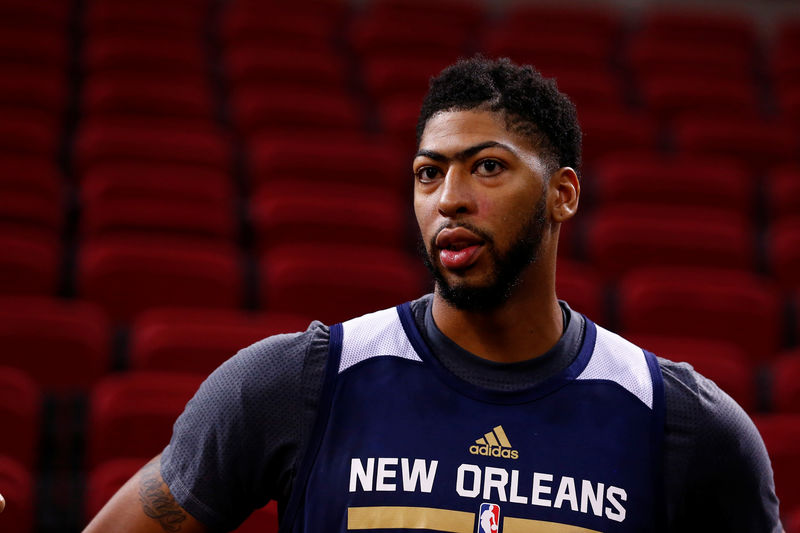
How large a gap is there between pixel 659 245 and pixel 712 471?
4.32ft

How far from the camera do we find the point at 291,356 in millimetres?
641

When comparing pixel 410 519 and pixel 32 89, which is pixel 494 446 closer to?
pixel 410 519

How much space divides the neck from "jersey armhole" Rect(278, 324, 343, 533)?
0.09m

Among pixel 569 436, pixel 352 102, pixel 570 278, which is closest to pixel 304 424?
pixel 569 436

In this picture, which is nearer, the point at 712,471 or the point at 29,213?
the point at 712,471

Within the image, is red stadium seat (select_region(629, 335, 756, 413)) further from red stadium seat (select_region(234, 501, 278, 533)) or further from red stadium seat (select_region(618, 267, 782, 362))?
red stadium seat (select_region(234, 501, 278, 533))

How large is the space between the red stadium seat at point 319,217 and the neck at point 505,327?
1164mm

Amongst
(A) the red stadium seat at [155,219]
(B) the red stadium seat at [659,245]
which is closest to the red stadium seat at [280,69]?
(A) the red stadium seat at [155,219]

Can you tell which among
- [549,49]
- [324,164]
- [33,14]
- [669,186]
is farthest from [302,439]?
[549,49]

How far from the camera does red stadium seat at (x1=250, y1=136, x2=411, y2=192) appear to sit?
2062 mm

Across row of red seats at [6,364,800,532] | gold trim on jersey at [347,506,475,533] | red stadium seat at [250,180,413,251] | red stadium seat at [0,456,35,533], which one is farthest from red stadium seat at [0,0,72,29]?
gold trim on jersey at [347,506,475,533]

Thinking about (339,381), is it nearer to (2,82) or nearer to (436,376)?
(436,376)

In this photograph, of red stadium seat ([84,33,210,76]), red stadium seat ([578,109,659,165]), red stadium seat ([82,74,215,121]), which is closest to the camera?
red stadium seat ([82,74,215,121])

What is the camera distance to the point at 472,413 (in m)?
0.64
